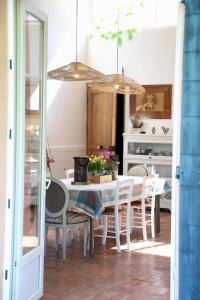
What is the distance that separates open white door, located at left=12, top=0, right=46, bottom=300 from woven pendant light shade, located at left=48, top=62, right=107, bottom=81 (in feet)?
5.53

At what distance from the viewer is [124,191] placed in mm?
6055

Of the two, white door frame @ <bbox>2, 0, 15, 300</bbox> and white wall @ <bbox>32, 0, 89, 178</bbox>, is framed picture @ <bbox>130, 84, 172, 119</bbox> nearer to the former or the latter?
white wall @ <bbox>32, 0, 89, 178</bbox>

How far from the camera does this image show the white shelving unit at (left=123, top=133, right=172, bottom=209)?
905 cm

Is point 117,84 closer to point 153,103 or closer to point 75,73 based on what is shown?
point 75,73

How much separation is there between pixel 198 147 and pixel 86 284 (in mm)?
2006

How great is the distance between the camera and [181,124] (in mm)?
3396

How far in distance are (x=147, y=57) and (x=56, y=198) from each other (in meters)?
4.69

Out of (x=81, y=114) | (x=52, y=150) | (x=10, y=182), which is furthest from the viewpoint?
(x=81, y=114)

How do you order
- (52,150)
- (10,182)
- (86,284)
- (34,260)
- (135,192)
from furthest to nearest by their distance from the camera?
(52,150) < (135,192) < (86,284) < (34,260) < (10,182)

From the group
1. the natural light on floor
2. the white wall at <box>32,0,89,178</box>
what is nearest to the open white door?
the natural light on floor

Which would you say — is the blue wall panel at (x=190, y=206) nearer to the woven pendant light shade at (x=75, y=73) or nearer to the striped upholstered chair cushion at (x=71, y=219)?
the striped upholstered chair cushion at (x=71, y=219)

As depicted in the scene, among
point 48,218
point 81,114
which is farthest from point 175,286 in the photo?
point 81,114

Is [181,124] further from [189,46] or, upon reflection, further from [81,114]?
[81,114]

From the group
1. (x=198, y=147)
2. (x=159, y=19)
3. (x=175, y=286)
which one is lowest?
(x=175, y=286)
